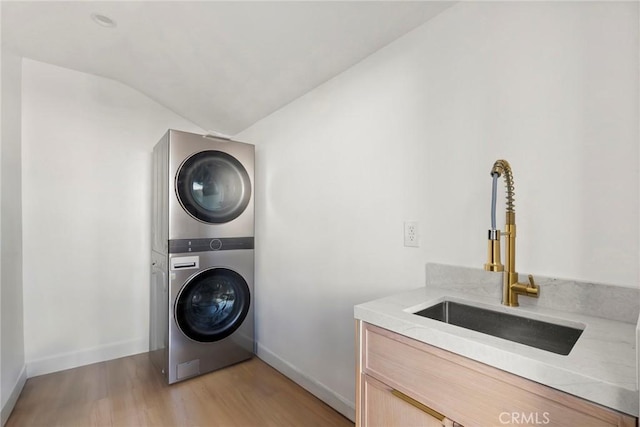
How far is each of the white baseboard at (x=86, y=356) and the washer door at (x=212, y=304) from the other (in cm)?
90

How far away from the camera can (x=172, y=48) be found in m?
1.93

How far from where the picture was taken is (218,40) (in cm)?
178

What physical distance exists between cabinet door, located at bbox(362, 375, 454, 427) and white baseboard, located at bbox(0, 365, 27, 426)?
213cm

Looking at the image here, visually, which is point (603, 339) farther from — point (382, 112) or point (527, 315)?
point (382, 112)

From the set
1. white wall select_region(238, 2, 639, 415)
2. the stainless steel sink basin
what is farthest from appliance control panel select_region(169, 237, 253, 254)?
the stainless steel sink basin

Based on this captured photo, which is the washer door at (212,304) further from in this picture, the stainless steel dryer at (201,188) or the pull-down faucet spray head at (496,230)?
the pull-down faucet spray head at (496,230)

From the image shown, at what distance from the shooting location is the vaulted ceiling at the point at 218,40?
1.51 metres

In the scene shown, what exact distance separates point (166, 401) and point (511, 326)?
207 cm

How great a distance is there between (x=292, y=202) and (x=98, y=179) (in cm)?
172

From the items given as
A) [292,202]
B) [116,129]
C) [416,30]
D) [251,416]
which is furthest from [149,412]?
[416,30]

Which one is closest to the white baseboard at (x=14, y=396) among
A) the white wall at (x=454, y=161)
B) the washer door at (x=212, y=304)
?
the washer door at (x=212, y=304)
